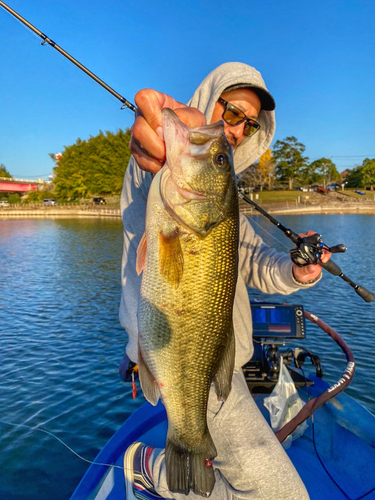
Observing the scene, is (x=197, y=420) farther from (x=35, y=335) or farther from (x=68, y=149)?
(x=68, y=149)

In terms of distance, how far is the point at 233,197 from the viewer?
218 cm

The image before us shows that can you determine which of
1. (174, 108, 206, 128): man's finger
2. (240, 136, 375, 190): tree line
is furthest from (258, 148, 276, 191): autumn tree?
(174, 108, 206, 128): man's finger

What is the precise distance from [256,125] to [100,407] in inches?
237

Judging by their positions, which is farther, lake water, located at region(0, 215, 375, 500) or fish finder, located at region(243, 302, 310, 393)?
lake water, located at region(0, 215, 375, 500)

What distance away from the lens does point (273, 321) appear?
479 cm

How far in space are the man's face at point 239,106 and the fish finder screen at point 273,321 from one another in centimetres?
224

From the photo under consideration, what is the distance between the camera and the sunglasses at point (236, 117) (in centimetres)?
319

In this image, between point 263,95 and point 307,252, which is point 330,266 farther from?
point 263,95

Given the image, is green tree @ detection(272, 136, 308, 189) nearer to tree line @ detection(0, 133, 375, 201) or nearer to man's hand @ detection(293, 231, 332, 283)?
tree line @ detection(0, 133, 375, 201)

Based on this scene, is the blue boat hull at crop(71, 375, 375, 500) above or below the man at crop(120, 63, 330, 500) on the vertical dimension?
below

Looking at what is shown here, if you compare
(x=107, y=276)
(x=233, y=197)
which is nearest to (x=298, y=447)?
(x=233, y=197)

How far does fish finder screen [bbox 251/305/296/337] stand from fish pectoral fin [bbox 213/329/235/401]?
7.85ft

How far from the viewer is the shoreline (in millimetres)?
64250

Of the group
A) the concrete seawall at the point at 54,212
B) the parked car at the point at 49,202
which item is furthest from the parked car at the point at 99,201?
the parked car at the point at 49,202
